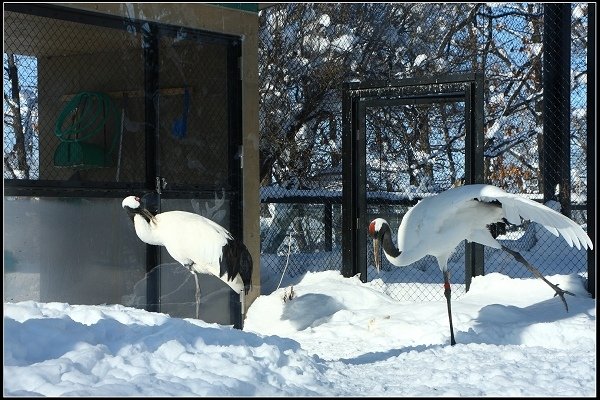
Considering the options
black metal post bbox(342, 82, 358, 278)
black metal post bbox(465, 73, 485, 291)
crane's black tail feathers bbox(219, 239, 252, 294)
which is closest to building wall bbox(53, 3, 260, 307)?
crane's black tail feathers bbox(219, 239, 252, 294)

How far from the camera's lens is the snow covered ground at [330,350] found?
199 inches

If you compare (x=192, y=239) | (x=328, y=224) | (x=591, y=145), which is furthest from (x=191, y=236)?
(x=591, y=145)

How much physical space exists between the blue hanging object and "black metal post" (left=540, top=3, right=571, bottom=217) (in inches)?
139

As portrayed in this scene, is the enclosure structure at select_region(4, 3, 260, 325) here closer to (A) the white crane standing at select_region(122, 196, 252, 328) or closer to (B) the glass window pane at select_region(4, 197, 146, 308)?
(B) the glass window pane at select_region(4, 197, 146, 308)

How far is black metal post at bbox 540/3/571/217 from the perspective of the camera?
9.08 m

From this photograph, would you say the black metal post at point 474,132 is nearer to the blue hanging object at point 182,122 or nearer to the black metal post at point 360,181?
the black metal post at point 360,181

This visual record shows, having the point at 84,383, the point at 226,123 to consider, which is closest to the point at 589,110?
the point at 226,123

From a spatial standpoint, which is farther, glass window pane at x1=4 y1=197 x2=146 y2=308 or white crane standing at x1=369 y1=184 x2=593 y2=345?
glass window pane at x1=4 y1=197 x2=146 y2=308

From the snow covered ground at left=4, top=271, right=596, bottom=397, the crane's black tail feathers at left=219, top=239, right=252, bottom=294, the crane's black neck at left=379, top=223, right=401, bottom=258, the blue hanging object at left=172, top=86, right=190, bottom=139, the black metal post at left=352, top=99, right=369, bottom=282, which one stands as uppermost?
the blue hanging object at left=172, top=86, right=190, bottom=139

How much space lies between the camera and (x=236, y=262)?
8.60m

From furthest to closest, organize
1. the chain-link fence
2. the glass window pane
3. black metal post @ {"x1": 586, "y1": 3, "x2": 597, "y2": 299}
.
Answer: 1. the chain-link fence
2. black metal post @ {"x1": 586, "y1": 3, "x2": 597, "y2": 299}
3. the glass window pane

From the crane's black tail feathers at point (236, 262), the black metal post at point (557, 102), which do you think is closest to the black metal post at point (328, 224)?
the crane's black tail feathers at point (236, 262)

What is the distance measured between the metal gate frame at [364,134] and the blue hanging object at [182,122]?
1.69 metres

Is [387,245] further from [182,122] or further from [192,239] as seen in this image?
[182,122]
